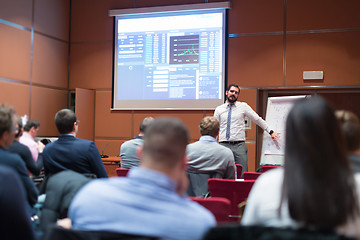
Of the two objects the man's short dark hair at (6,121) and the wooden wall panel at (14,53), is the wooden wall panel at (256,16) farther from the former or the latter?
the man's short dark hair at (6,121)

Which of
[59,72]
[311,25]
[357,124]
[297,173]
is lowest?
[297,173]

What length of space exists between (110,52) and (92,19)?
85cm

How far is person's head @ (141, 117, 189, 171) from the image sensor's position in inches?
48.3

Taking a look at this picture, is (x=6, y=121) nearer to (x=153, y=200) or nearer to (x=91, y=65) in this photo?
(x=153, y=200)

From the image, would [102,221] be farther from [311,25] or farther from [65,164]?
[311,25]

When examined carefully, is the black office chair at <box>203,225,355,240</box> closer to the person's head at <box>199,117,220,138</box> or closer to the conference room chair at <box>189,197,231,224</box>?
the conference room chair at <box>189,197,231,224</box>

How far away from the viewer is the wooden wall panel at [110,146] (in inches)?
307

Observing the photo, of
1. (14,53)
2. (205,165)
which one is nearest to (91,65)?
(14,53)

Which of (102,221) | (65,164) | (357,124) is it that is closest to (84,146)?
(65,164)

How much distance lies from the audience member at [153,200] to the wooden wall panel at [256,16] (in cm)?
622

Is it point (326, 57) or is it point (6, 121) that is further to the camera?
point (326, 57)

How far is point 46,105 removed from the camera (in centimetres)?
759

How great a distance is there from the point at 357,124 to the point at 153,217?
1.03 metres

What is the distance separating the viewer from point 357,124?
164cm
